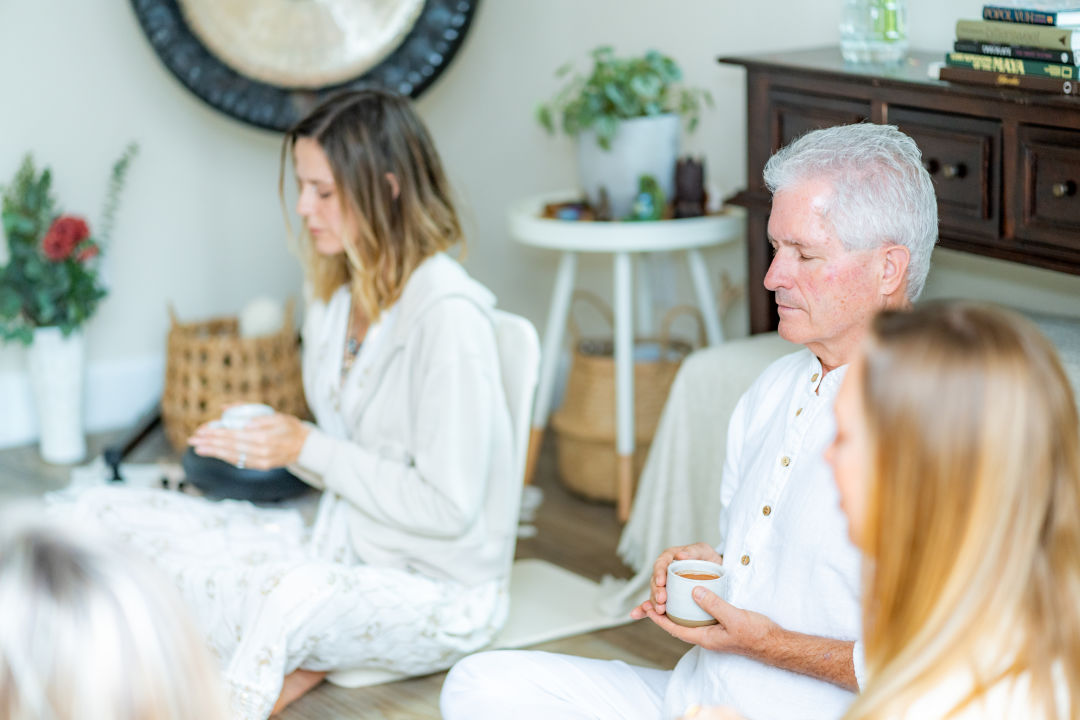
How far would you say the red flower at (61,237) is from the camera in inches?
133

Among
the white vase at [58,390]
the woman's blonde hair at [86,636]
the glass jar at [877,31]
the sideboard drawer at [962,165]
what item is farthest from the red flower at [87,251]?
the woman's blonde hair at [86,636]

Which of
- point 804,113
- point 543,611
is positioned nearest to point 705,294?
point 804,113

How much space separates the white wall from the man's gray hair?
167 cm

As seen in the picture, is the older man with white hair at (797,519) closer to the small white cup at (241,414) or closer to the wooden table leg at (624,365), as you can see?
the small white cup at (241,414)

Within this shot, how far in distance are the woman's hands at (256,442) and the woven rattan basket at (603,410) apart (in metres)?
1.04

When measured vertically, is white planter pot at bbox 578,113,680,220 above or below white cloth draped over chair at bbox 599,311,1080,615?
above

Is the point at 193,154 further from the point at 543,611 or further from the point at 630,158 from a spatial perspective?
the point at 543,611

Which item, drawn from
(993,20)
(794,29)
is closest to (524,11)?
(794,29)

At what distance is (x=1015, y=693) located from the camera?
971mm

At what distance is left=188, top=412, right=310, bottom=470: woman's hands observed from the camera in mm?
2137

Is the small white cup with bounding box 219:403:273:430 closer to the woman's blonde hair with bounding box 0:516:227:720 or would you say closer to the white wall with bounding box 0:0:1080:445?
the white wall with bounding box 0:0:1080:445

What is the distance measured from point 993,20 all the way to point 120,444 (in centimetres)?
220

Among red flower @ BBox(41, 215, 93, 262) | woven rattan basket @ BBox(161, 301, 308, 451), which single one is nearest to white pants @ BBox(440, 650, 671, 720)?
woven rattan basket @ BBox(161, 301, 308, 451)

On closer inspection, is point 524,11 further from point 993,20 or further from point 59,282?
point 993,20
